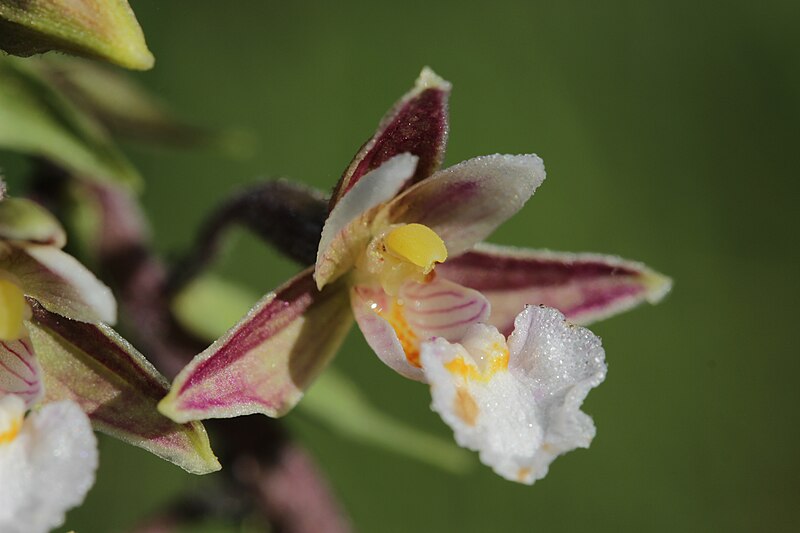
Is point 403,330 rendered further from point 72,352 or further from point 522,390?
point 72,352

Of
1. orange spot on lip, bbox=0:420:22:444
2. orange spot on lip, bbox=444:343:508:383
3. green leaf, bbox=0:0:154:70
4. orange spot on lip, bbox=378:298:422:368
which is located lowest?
orange spot on lip, bbox=0:420:22:444

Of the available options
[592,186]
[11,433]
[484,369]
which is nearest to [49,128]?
[11,433]

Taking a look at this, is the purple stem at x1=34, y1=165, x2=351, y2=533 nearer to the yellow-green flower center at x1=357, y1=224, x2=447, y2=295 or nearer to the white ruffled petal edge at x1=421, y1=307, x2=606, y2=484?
the yellow-green flower center at x1=357, y1=224, x2=447, y2=295

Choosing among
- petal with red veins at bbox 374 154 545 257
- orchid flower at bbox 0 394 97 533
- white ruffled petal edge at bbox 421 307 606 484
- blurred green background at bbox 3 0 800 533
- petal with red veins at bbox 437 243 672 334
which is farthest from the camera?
blurred green background at bbox 3 0 800 533

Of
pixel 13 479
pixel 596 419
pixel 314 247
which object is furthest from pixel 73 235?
pixel 596 419

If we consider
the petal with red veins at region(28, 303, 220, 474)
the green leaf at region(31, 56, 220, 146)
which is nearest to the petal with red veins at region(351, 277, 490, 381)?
the petal with red veins at region(28, 303, 220, 474)

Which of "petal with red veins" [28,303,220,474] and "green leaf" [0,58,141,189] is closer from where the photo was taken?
"petal with red veins" [28,303,220,474]
